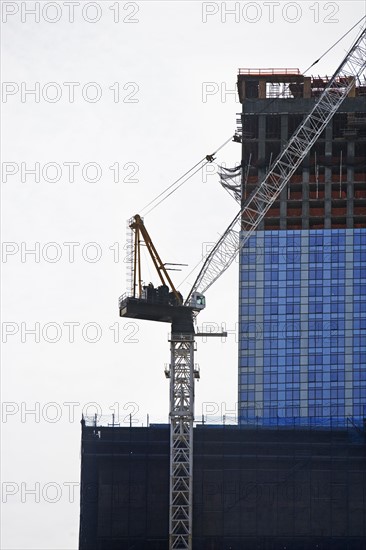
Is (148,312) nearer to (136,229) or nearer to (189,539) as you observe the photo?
(136,229)

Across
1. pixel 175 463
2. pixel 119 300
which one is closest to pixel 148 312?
pixel 119 300

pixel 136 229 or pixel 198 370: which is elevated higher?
pixel 136 229

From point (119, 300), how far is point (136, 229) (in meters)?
7.82

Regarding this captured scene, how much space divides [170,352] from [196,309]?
5247 mm

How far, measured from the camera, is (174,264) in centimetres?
19188

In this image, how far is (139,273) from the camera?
19625 cm

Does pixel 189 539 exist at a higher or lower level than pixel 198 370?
lower

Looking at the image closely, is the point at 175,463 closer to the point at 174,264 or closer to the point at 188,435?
the point at 188,435

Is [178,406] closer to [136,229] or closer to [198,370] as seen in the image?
[198,370]

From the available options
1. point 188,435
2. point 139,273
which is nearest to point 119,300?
point 139,273

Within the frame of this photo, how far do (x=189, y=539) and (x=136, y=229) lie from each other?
32771 mm

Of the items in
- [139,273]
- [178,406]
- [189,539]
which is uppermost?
[139,273]

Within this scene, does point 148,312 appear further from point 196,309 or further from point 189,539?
point 189,539

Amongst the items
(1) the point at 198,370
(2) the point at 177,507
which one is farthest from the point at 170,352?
(2) the point at 177,507
